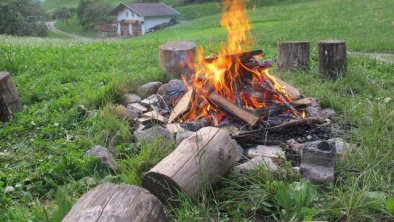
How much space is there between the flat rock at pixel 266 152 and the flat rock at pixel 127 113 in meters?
1.91

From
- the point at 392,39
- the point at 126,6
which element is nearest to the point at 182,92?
the point at 392,39

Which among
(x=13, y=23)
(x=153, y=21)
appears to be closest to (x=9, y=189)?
(x=13, y=23)

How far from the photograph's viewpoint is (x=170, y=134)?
5.31 metres

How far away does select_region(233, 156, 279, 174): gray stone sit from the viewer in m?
4.30

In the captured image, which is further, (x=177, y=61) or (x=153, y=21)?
(x=153, y=21)

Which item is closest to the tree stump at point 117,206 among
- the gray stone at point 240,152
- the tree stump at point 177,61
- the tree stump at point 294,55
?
the gray stone at point 240,152

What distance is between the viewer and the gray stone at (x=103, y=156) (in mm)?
4801

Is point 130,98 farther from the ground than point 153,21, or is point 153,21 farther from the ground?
point 153,21

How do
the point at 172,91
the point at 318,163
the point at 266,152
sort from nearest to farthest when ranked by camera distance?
the point at 318,163 → the point at 266,152 → the point at 172,91

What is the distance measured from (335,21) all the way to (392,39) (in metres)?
7.75

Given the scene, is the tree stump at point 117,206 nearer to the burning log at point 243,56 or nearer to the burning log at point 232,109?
the burning log at point 232,109

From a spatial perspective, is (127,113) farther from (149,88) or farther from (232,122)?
(232,122)

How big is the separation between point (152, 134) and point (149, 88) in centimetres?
220

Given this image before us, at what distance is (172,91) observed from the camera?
22.5 ft
